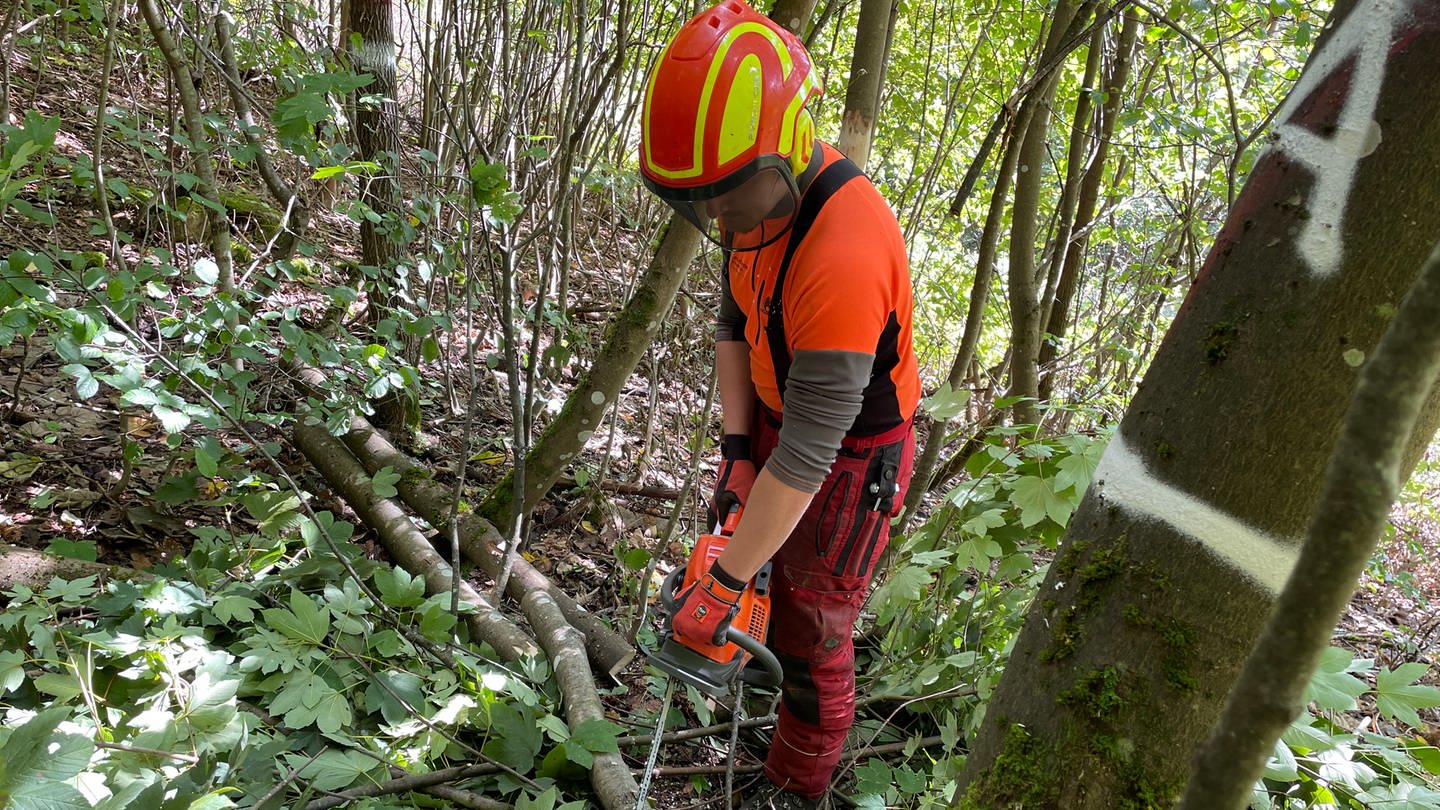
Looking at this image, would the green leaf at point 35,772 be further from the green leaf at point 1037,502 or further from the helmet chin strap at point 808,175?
the green leaf at point 1037,502

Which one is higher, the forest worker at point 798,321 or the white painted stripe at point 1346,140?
the white painted stripe at point 1346,140

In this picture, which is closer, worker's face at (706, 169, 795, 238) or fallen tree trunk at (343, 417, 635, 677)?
worker's face at (706, 169, 795, 238)

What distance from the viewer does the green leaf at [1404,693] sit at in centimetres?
165

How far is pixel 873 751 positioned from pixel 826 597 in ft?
2.60

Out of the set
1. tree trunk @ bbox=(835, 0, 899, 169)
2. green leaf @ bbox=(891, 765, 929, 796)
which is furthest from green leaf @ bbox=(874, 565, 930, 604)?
tree trunk @ bbox=(835, 0, 899, 169)

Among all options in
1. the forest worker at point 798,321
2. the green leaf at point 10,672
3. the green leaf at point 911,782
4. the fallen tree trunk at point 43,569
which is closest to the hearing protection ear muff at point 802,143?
the forest worker at point 798,321

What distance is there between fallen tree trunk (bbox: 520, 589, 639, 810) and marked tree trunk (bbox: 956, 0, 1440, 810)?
1.25 metres

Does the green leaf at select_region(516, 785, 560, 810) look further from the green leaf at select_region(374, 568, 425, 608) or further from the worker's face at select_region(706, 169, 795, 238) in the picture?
the worker's face at select_region(706, 169, 795, 238)

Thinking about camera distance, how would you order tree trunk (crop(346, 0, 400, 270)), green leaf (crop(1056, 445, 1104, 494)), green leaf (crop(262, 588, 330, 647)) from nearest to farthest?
green leaf (crop(1056, 445, 1104, 494)) < green leaf (crop(262, 588, 330, 647)) < tree trunk (crop(346, 0, 400, 270))

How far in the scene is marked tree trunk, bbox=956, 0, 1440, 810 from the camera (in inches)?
34.0

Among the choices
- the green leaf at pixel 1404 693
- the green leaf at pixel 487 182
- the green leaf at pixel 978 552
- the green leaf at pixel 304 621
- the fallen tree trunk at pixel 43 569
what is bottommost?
the fallen tree trunk at pixel 43 569

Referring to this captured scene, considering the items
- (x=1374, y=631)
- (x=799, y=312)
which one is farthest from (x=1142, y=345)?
(x=799, y=312)

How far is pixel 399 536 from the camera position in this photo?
3055 mm

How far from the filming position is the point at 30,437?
3.02 meters
